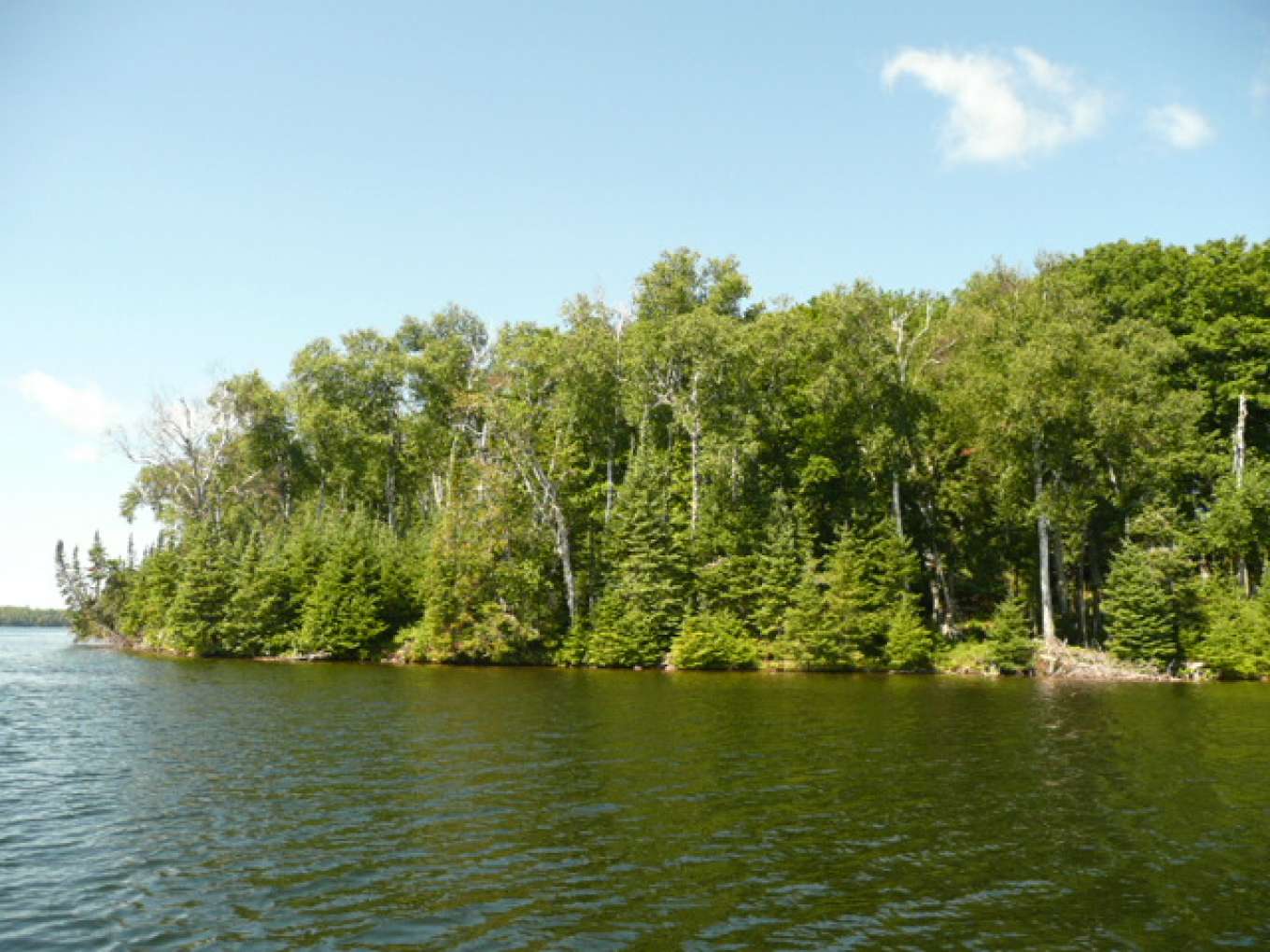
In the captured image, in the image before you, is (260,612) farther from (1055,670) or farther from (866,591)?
(1055,670)

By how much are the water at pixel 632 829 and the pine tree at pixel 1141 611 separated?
1599cm

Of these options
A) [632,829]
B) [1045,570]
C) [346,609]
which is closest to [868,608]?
[1045,570]

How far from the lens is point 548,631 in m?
56.8

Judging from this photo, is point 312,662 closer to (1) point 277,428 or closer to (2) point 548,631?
(2) point 548,631

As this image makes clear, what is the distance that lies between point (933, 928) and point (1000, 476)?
43.7 meters

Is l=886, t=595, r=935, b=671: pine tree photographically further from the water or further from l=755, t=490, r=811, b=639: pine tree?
the water

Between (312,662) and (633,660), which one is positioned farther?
(312,662)

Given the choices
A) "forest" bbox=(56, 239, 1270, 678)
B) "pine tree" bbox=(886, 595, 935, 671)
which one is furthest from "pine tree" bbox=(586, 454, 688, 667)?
"pine tree" bbox=(886, 595, 935, 671)

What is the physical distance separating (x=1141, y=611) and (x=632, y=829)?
129ft

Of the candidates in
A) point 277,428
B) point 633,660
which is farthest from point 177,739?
point 277,428

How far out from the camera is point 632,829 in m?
14.8

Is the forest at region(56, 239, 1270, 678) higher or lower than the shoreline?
higher

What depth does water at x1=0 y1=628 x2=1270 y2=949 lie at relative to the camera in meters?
10.7

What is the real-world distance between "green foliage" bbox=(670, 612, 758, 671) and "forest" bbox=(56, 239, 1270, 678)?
18 cm
